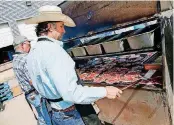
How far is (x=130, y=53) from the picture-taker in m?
3.68

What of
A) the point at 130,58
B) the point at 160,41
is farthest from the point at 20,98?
the point at 160,41

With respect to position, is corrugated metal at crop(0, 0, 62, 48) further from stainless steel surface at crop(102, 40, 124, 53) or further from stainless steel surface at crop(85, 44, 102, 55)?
stainless steel surface at crop(102, 40, 124, 53)

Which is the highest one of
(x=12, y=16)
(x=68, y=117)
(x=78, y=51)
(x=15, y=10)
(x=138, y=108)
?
(x=15, y=10)

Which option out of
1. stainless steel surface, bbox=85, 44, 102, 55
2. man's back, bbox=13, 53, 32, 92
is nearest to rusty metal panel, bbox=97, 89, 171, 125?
stainless steel surface, bbox=85, 44, 102, 55

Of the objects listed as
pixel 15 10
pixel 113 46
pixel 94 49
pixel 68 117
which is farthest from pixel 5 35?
pixel 68 117

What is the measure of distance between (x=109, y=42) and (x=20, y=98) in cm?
596

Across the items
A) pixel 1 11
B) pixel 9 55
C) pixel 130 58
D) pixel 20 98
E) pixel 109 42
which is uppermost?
pixel 1 11

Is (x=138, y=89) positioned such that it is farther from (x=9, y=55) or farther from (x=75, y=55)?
(x=9, y=55)

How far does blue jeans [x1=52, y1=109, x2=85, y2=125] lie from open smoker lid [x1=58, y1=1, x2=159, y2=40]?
1.64m

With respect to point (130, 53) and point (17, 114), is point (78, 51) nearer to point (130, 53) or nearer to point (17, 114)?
point (130, 53)

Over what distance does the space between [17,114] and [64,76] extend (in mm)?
5352

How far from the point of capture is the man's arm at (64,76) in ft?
7.69

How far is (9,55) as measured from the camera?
1377 centimetres

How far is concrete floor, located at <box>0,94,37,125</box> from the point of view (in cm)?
647
